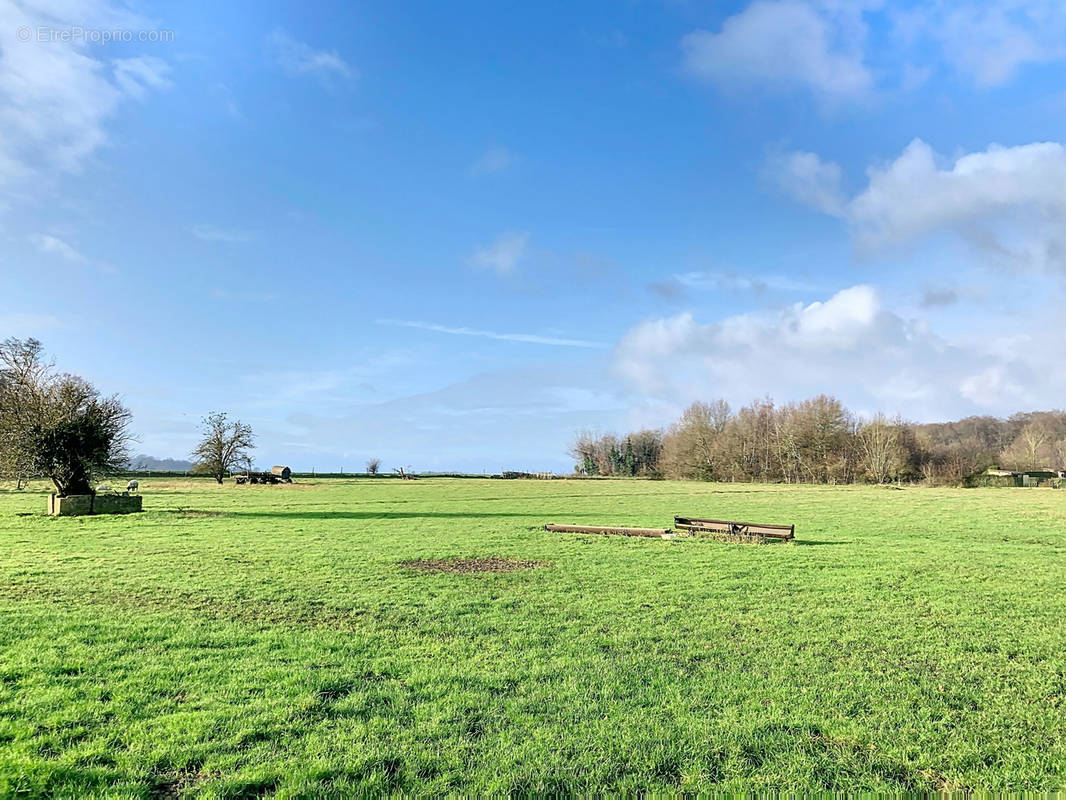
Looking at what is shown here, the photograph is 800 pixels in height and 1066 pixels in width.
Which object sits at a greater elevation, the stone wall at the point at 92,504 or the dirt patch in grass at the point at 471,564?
the stone wall at the point at 92,504

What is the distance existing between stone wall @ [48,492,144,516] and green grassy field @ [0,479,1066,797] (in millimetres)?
13732

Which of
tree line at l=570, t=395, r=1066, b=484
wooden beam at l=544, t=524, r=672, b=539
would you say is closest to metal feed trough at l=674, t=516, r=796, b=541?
wooden beam at l=544, t=524, r=672, b=539

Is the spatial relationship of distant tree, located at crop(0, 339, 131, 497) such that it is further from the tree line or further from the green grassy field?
the tree line

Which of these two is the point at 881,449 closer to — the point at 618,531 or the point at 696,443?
the point at 696,443

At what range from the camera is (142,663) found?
6676 mm

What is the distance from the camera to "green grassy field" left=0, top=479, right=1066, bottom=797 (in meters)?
4.43

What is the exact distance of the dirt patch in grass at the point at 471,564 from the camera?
Result: 1302 cm

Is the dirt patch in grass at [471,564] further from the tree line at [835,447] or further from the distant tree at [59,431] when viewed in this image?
the tree line at [835,447]

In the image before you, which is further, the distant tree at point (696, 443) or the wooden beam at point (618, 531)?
the distant tree at point (696, 443)

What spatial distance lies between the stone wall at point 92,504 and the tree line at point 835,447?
80.5 m

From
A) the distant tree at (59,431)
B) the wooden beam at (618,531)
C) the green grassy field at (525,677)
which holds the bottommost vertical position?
the wooden beam at (618,531)

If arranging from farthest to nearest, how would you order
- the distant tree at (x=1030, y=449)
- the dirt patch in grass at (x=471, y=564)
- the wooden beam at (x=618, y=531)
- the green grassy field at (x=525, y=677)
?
1. the distant tree at (x=1030, y=449)
2. the wooden beam at (x=618, y=531)
3. the dirt patch in grass at (x=471, y=564)
4. the green grassy field at (x=525, y=677)

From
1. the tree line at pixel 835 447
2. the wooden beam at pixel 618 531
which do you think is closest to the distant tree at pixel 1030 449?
the tree line at pixel 835 447

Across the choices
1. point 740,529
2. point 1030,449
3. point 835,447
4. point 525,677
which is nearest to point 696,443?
point 835,447
